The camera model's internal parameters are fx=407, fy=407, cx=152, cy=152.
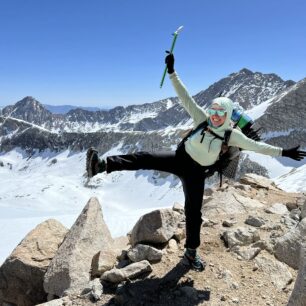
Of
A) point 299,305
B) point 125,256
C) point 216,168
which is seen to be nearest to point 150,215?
point 125,256

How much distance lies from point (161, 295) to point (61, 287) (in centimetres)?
309

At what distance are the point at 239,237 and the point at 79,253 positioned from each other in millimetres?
4381

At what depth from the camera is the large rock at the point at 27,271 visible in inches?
482

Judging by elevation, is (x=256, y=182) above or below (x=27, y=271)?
above

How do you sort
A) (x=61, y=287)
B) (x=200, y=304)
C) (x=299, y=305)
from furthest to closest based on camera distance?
(x=61, y=287)
(x=200, y=304)
(x=299, y=305)

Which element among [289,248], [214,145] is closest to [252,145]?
[214,145]

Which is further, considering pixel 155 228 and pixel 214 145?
pixel 155 228

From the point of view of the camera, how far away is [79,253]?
11164mm

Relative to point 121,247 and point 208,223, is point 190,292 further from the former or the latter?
point 121,247

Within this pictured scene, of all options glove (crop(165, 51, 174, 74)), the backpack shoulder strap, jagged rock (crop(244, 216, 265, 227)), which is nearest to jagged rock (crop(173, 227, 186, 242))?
jagged rock (crop(244, 216, 265, 227))

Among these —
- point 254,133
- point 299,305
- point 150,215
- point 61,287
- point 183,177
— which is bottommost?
point 61,287

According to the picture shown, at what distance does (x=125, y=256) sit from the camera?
34.9ft

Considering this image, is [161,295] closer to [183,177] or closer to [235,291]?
[235,291]

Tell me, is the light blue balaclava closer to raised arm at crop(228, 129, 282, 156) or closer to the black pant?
raised arm at crop(228, 129, 282, 156)
